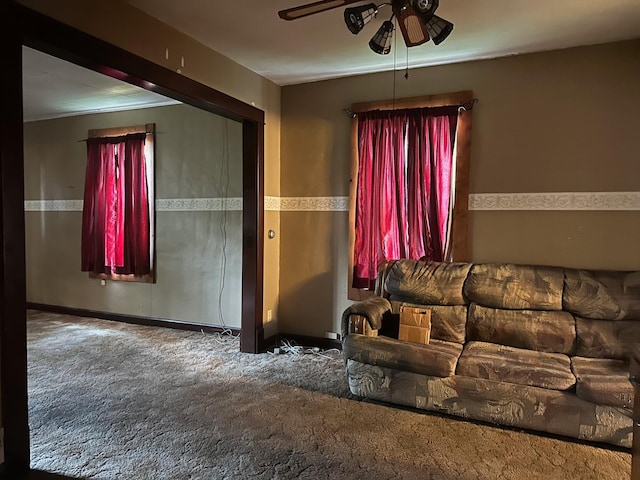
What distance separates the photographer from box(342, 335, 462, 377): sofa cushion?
2785 mm

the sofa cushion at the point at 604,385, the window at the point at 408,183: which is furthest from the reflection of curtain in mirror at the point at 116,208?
the sofa cushion at the point at 604,385

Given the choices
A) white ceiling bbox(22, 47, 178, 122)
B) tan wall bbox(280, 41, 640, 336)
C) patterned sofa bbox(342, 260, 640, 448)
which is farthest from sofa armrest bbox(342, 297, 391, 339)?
white ceiling bbox(22, 47, 178, 122)

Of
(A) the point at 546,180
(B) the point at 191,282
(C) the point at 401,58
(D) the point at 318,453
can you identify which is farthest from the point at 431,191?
(B) the point at 191,282

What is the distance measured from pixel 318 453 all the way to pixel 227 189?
305 cm

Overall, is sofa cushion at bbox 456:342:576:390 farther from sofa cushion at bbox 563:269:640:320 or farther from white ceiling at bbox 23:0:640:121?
white ceiling at bbox 23:0:640:121

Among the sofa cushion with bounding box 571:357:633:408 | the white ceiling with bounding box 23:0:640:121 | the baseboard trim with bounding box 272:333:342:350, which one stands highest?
the white ceiling with bounding box 23:0:640:121

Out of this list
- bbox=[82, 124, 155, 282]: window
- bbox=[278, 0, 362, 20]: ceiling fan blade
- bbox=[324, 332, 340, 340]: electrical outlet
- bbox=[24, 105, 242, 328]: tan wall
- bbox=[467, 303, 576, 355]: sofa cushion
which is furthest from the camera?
bbox=[82, 124, 155, 282]: window

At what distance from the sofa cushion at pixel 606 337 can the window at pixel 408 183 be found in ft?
3.51

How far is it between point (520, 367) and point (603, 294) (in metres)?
0.91

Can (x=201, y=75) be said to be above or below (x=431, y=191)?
above

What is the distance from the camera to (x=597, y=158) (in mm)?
3365

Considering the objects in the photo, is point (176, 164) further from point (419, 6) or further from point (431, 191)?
point (419, 6)

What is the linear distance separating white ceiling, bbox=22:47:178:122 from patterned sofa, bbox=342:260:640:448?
3.14 meters

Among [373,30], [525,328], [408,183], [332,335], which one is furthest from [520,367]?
[373,30]
